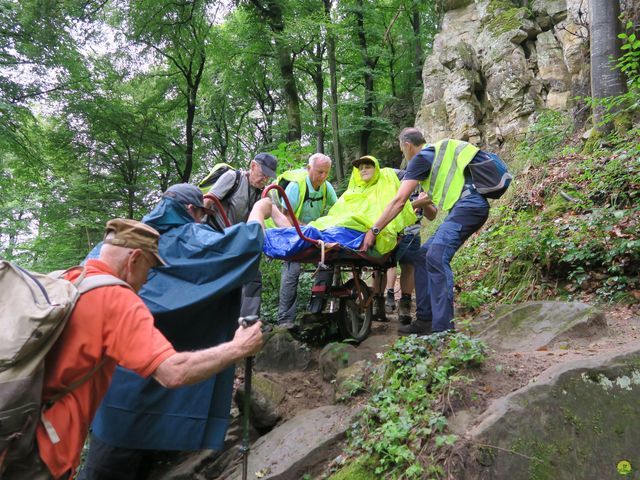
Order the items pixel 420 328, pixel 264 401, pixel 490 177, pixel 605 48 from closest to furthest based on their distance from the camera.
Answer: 1. pixel 490 177
2. pixel 264 401
3. pixel 420 328
4. pixel 605 48

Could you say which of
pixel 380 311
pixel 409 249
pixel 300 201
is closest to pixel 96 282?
pixel 300 201

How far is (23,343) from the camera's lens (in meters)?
1.74

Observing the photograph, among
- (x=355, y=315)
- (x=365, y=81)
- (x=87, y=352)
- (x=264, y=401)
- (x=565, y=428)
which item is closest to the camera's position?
(x=87, y=352)

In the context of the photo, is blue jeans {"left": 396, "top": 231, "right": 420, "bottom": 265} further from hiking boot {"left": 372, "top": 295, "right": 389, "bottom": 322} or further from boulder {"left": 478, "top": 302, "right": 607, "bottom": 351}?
boulder {"left": 478, "top": 302, "right": 607, "bottom": 351}

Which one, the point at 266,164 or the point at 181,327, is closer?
the point at 181,327

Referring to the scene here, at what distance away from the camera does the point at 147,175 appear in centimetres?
1470

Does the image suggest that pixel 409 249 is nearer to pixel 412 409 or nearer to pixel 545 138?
pixel 412 409

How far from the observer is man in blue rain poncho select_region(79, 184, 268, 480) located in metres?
3.18

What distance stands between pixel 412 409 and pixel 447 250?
1528mm

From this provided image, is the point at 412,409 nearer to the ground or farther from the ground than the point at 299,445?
farther from the ground

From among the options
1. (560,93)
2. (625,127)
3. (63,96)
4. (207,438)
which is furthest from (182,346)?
(560,93)

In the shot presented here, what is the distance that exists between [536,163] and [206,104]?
14.2 metres

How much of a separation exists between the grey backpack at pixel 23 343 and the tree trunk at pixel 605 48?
22.1ft

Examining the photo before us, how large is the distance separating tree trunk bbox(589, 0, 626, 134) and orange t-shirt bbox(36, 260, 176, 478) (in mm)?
6450
